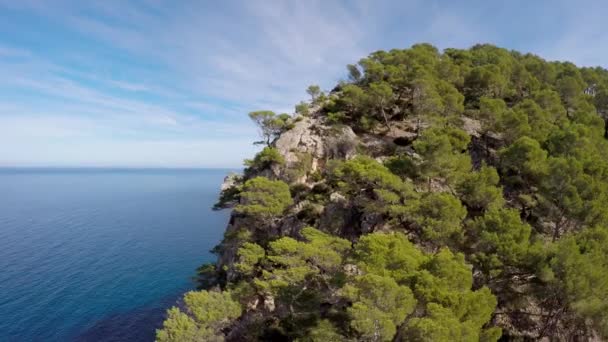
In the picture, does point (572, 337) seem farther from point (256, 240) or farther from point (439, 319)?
point (256, 240)

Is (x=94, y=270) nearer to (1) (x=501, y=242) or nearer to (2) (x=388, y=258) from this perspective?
(2) (x=388, y=258)

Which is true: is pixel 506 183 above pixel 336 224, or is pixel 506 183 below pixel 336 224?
above

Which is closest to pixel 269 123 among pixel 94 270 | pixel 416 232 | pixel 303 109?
pixel 303 109

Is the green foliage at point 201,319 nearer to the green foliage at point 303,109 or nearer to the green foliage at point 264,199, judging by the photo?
the green foliage at point 264,199

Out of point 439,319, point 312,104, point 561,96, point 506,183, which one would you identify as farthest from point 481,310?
point 561,96

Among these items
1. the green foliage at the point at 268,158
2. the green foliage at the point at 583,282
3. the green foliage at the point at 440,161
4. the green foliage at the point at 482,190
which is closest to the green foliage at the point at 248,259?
the green foliage at the point at 268,158
